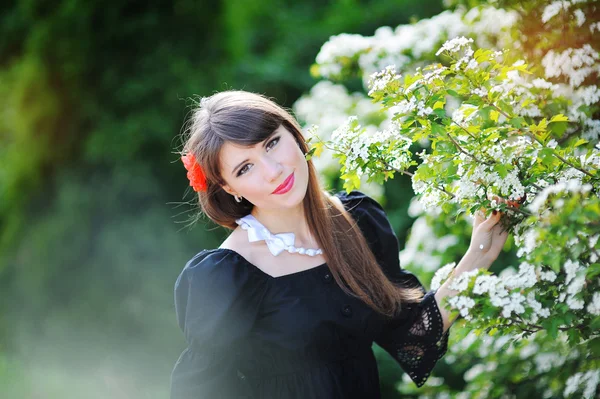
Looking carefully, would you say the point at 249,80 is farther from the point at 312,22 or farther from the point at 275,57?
the point at 312,22

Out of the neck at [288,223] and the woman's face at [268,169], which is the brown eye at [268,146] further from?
the neck at [288,223]

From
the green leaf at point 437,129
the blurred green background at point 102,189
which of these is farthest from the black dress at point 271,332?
the blurred green background at point 102,189

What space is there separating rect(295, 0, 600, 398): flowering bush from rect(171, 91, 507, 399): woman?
0.67 ft

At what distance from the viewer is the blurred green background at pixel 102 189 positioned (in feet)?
19.6

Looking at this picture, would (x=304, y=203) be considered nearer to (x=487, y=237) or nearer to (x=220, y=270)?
(x=220, y=270)

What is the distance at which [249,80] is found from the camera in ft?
22.4

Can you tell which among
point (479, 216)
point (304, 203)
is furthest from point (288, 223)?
point (479, 216)

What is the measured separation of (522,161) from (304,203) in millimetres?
759

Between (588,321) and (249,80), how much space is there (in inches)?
218

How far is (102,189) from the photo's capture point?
243 inches

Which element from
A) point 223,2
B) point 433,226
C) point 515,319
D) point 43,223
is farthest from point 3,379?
point 515,319

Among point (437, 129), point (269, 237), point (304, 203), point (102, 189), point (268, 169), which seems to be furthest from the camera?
point (102, 189)

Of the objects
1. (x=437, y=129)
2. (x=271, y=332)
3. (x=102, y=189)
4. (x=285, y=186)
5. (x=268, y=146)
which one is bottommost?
(x=102, y=189)

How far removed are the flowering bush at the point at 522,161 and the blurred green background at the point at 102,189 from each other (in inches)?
134
